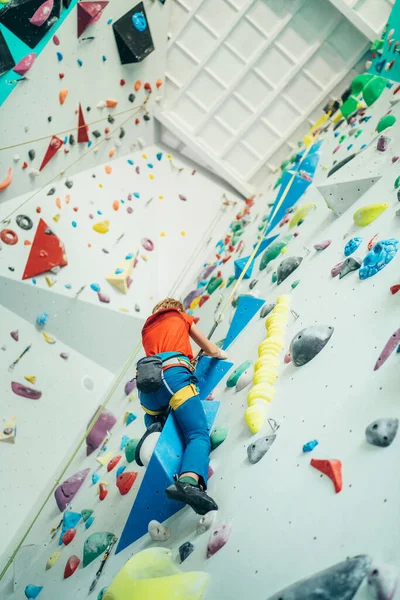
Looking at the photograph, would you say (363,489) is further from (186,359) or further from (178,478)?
(186,359)

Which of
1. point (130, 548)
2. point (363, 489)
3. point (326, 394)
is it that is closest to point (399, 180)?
point (326, 394)

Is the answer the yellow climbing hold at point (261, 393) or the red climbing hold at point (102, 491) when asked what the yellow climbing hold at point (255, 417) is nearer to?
the yellow climbing hold at point (261, 393)

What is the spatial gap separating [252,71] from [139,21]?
3.04ft

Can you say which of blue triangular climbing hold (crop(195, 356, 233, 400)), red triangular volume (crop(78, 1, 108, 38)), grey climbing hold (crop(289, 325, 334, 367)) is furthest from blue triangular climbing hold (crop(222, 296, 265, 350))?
red triangular volume (crop(78, 1, 108, 38))

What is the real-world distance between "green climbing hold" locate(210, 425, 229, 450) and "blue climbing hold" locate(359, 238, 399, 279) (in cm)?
64

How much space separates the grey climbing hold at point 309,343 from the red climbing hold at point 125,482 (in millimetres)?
772

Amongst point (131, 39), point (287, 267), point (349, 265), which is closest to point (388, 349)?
point (349, 265)

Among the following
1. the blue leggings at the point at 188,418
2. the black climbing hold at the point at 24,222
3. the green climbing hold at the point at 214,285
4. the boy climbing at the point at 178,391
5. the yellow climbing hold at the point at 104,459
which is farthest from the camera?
the green climbing hold at the point at 214,285

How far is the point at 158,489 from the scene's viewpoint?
1.64m

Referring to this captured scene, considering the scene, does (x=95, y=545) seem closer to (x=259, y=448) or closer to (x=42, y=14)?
(x=259, y=448)

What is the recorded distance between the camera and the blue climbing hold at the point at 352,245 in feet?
6.39

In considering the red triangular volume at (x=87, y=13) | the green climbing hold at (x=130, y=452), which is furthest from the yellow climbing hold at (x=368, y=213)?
the red triangular volume at (x=87, y=13)

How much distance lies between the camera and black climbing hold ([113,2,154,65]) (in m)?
3.46

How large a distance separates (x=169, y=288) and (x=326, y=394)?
2.47 metres
